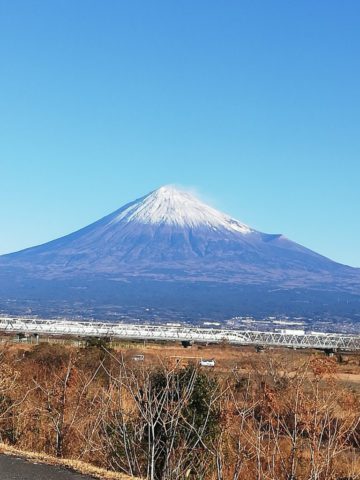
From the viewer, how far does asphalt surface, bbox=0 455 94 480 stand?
38.1 feet

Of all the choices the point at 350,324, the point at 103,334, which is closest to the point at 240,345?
the point at 103,334

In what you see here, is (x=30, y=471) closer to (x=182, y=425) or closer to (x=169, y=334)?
(x=182, y=425)

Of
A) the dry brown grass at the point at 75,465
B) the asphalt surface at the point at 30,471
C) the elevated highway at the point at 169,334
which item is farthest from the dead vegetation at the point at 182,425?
the elevated highway at the point at 169,334

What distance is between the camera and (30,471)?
39.1 feet

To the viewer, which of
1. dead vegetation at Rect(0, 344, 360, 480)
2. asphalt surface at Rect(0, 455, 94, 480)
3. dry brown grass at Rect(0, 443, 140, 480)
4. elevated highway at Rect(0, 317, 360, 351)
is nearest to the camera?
asphalt surface at Rect(0, 455, 94, 480)

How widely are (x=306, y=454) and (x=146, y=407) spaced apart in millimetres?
7792

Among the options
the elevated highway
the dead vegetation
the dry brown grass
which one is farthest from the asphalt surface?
the elevated highway

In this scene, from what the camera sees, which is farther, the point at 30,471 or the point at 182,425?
the point at 182,425

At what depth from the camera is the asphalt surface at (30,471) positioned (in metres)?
11.6

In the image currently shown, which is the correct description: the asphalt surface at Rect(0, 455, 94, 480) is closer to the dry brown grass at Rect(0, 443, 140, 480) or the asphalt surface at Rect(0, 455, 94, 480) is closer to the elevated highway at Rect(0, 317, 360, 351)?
the dry brown grass at Rect(0, 443, 140, 480)

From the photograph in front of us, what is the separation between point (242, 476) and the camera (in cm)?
1573

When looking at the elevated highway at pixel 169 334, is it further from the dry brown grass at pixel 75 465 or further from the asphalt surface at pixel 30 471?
the asphalt surface at pixel 30 471

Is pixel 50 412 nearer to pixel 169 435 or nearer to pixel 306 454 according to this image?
pixel 169 435

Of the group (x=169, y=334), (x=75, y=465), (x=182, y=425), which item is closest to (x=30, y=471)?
(x=75, y=465)
